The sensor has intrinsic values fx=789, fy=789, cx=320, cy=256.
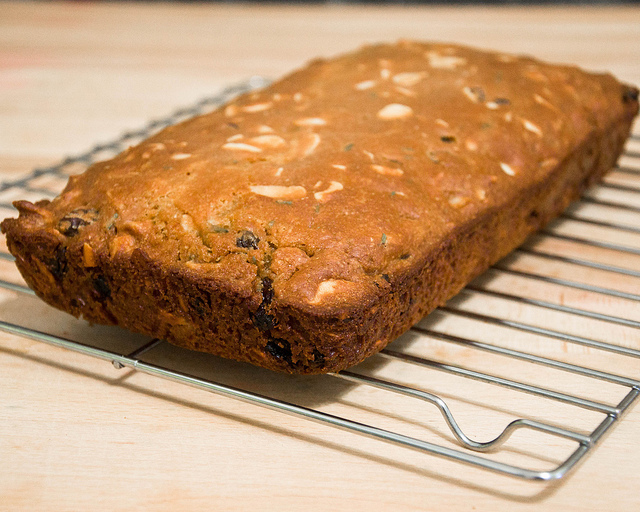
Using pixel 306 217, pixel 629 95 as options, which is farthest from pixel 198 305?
pixel 629 95

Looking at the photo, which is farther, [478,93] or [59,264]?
[478,93]

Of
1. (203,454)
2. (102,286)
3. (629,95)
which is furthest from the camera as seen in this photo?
(629,95)

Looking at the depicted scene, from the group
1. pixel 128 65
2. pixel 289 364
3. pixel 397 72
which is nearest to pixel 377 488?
pixel 289 364

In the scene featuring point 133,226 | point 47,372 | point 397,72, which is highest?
point 397,72

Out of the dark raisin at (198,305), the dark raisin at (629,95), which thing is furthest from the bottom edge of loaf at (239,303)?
the dark raisin at (629,95)

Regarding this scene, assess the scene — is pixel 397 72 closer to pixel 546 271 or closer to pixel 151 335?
pixel 546 271

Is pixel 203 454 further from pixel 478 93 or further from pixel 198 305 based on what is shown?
pixel 478 93

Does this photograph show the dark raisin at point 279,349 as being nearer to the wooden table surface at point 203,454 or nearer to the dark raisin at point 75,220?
the wooden table surface at point 203,454
